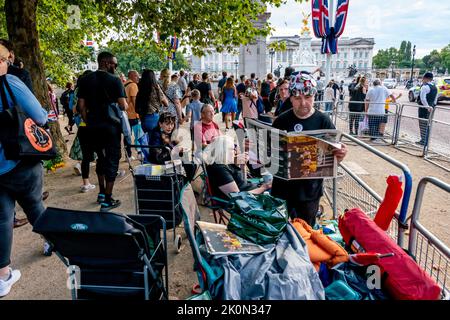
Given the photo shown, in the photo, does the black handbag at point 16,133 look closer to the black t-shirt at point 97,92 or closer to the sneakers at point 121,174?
the black t-shirt at point 97,92

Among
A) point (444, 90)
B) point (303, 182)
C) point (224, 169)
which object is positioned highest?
point (444, 90)

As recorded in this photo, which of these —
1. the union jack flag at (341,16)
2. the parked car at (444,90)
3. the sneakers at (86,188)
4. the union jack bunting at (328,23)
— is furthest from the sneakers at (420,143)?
the parked car at (444,90)

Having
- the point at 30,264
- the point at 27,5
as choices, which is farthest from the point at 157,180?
the point at 27,5

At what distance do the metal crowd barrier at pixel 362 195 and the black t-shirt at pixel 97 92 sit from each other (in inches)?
130

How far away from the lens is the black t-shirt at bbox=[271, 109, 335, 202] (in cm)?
316

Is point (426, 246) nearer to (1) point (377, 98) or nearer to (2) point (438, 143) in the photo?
(2) point (438, 143)

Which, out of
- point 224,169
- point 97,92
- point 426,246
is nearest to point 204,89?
point 97,92

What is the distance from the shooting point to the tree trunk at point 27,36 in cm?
695

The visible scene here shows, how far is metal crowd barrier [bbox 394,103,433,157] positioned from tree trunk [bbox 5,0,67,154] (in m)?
9.31

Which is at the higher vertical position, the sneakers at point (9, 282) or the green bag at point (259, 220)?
the green bag at point (259, 220)

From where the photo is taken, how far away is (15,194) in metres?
3.08

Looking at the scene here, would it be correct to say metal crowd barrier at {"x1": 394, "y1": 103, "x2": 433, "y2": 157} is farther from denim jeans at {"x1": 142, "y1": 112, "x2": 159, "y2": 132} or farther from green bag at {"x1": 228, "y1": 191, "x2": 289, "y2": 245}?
green bag at {"x1": 228, "y1": 191, "x2": 289, "y2": 245}

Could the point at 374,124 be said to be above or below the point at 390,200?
below

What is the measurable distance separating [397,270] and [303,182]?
4.06ft
